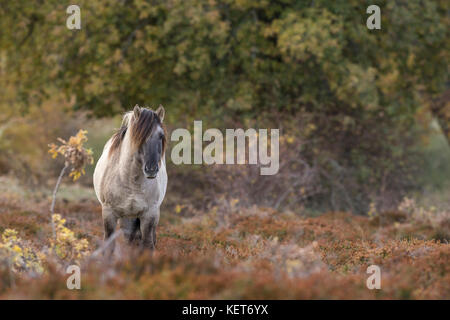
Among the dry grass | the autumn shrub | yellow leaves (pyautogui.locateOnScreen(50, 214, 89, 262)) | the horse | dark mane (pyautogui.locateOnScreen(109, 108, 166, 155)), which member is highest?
the autumn shrub

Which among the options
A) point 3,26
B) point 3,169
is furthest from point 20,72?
point 3,169

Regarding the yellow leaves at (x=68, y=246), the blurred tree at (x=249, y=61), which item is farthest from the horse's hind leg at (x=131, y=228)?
the blurred tree at (x=249, y=61)

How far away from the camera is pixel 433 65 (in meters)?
18.5

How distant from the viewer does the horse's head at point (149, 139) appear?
6.32 metres

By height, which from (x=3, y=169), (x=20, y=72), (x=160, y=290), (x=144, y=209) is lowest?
(x=160, y=290)

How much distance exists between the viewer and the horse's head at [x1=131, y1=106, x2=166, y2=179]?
632 cm

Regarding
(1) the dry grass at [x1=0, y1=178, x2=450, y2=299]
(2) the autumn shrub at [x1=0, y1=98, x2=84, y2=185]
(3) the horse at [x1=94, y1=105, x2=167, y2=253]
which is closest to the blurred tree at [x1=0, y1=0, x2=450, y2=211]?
(2) the autumn shrub at [x1=0, y1=98, x2=84, y2=185]

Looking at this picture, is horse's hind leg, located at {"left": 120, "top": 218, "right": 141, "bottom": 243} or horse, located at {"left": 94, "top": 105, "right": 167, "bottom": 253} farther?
horse's hind leg, located at {"left": 120, "top": 218, "right": 141, "bottom": 243}

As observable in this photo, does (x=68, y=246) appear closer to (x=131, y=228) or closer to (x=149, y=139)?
(x=131, y=228)

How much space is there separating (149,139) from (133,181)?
0.83 metres

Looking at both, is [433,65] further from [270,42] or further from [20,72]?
[20,72]

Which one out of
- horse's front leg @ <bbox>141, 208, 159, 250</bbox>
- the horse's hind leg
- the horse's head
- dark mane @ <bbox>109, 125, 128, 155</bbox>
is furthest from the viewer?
the horse's hind leg

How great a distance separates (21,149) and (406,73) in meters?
18.5

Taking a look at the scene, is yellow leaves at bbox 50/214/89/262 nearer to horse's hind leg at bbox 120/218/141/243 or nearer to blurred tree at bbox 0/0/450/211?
horse's hind leg at bbox 120/218/141/243
